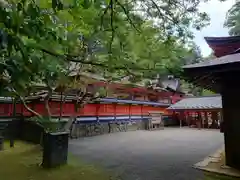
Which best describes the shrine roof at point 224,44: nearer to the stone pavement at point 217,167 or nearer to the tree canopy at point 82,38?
the tree canopy at point 82,38

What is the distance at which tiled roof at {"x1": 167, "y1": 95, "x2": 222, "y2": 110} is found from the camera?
778 inches

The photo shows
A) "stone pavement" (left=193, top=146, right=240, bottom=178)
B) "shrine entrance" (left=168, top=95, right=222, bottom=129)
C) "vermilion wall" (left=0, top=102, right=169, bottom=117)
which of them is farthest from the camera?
"shrine entrance" (left=168, top=95, right=222, bottom=129)

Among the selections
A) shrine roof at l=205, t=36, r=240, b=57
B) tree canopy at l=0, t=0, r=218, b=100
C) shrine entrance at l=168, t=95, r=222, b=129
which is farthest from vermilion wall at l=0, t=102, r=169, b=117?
shrine roof at l=205, t=36, r=240, b=57

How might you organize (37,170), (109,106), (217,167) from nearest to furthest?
(217,167) → (37,170) → (109,106)

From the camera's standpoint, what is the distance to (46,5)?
228 centimetres

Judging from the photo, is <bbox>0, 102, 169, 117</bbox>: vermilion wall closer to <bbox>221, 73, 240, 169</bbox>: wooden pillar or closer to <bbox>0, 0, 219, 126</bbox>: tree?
<bbox>0, 0, 219, 126</bbox>: tree

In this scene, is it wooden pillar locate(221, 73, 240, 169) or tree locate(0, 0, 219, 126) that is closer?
tree locate(0, 0, 219, 126)

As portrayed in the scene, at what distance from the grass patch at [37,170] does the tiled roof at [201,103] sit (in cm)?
1473

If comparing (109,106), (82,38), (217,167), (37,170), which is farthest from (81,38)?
(109,106)

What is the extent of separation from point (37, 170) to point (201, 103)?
17.7m

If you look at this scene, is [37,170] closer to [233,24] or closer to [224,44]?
[224,44]

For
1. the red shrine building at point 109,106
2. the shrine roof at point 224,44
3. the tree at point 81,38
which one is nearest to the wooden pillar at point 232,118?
the tree at point 81,38

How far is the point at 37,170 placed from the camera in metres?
5.98

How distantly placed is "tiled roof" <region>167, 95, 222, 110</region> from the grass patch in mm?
14733
